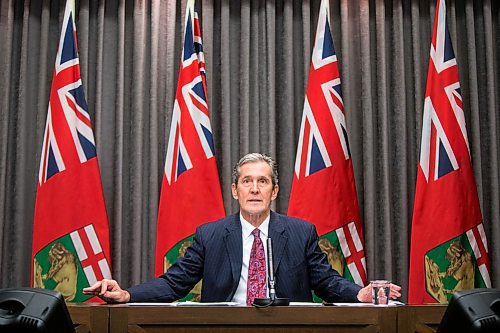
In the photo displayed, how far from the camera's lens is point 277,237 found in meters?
3.34

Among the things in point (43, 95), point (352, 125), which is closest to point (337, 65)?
point (352, 125)

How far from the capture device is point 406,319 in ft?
7.53

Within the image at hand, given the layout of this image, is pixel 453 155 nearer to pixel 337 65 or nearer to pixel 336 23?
pixel 337 65

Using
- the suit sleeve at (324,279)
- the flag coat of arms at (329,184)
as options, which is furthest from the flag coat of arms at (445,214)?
the suit sleeve at (324,279)

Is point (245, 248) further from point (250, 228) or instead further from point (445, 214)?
point (445, 214)

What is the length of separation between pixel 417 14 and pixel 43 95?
269cm

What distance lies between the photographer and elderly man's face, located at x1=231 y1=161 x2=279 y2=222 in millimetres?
3402

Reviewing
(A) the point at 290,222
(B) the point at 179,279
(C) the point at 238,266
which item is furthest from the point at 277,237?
(B) the point at 179,279

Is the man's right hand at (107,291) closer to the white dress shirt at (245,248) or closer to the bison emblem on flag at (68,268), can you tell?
the white dress shirt at (245,248)

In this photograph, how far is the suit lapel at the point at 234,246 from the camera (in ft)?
10.6

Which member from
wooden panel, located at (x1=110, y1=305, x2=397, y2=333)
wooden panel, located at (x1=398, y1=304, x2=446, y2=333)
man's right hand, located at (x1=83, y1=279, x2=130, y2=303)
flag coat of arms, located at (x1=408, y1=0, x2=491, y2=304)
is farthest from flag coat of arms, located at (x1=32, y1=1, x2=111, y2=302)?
wooden panel, located at (x1=398, y1=304, x2=446, y2=333)

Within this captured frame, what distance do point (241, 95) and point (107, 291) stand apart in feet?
8.24

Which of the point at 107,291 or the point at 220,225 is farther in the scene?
the point at 220,225

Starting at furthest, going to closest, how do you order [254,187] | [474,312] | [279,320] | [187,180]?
[187,180], [254,187], [279,320], [474,312]
